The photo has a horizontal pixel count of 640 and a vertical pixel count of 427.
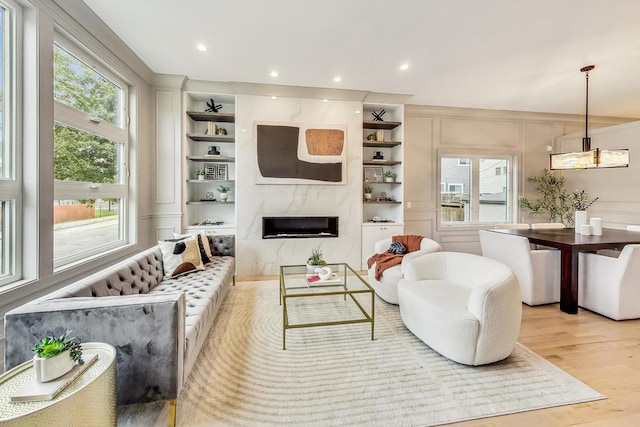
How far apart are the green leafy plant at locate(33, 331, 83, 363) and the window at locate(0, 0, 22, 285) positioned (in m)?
1.24

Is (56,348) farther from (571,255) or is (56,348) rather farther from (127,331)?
(571,255)

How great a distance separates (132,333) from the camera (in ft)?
4.69

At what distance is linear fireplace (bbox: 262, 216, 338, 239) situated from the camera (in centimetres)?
443

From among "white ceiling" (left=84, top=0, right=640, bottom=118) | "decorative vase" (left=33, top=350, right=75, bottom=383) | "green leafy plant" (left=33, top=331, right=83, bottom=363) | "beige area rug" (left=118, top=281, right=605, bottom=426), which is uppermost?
Result: "white ceiling" (left=84, top=0, right=640, bottom=118)

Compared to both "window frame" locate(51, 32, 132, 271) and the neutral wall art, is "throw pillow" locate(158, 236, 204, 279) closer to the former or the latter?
"window frame" locate(51, 32, 132, 271)

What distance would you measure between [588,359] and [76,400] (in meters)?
3.21

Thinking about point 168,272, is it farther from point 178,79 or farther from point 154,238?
point 178,79

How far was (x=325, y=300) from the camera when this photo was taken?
3.10 meters

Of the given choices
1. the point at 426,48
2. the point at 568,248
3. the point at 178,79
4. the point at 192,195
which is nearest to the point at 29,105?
the point at 178,79

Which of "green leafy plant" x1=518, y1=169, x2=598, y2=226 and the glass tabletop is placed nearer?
the glass tabletop

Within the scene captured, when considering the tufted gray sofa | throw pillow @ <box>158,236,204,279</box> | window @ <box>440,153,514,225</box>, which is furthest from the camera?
window @ <box>440,153,514,225</box>

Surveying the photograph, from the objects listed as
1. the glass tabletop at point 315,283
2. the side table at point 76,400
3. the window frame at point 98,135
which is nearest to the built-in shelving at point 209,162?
the window frame at point 98,135

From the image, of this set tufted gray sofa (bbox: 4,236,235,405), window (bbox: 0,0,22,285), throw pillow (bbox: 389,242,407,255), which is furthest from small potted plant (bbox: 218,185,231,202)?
tufted gray sofa (bbox: 4,236,235,405)

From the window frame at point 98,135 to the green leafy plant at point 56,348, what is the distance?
5.02 ft
